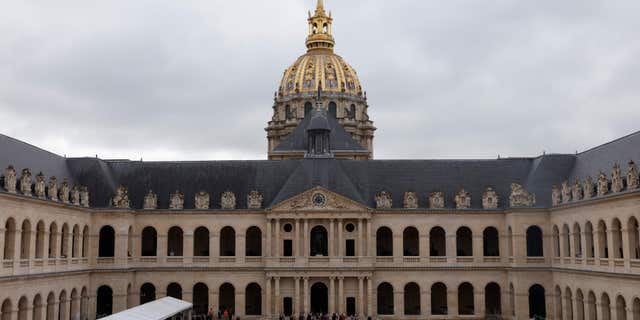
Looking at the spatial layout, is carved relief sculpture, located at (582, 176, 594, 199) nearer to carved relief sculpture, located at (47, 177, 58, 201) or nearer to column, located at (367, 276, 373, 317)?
column, located at (367, 276, 373, 317)

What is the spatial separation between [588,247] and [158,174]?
145 feet

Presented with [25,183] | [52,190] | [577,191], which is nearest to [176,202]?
[52,190]

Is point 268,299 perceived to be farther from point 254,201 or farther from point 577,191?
point 577,191

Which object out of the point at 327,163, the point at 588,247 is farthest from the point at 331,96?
the point at 588,247

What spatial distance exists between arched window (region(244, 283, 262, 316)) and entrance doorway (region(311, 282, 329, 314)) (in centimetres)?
573

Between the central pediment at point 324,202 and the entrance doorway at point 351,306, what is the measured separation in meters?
9.00

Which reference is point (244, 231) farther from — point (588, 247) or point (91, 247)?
point (588, 247)

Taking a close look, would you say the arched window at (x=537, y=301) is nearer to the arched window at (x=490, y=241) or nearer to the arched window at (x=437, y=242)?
the arched window at (x=490, y=241)

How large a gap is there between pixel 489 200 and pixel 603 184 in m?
17.6

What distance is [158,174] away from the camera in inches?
3115

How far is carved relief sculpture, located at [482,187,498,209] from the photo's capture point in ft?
245

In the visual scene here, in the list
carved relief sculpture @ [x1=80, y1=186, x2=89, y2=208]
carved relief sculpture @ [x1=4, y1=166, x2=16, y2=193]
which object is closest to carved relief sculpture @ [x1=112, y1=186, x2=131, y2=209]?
carved relief sculpture @ [x1=80, y1=186, x2=89, y2=208]

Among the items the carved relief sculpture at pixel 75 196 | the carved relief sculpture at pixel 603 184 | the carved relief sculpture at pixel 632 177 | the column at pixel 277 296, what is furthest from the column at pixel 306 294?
the carved relief sculpture at pixel 632 177

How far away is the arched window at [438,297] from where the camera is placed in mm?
76500
